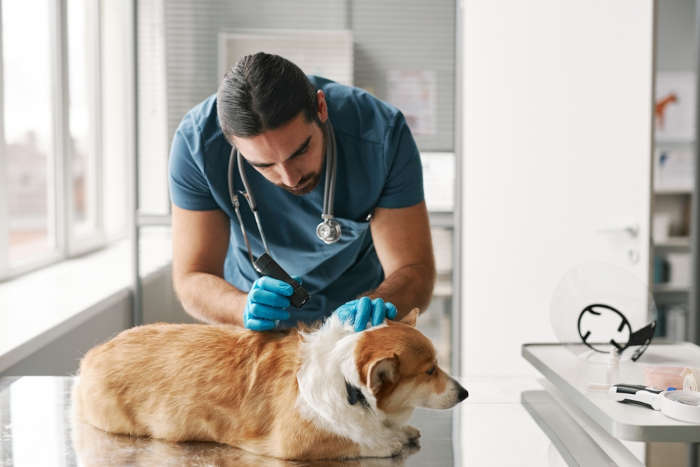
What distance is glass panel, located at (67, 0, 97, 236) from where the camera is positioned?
3107mm

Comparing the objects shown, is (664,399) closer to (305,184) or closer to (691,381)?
(691,381)

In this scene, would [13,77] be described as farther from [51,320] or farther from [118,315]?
[51,320]

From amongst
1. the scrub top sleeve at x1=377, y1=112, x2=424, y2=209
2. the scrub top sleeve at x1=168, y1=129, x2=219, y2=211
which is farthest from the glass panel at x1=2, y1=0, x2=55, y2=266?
the scrub top sleeve at x1=377, y1=112, x2=424, y2=209

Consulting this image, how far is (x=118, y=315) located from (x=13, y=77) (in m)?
1.03

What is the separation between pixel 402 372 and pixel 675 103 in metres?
3.61

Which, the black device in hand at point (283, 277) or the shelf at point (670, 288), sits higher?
the black device in hand at point (283, 277)

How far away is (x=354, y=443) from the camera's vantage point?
0.94 m

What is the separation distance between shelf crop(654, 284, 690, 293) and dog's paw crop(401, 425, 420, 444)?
130 inches

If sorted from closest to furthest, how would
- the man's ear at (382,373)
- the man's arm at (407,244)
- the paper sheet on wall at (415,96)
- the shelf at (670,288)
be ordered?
the man's ear at (382,373), the man's arm at (407,244), the paper sheet on wall at (415,96), the shelf at (670,288)

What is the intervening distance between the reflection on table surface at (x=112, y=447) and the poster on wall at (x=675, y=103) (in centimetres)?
333

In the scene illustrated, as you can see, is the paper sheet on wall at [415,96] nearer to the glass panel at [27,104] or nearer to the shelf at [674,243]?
the glass panel at [27,104]

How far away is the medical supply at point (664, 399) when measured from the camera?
91 centimetres

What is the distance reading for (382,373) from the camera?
2.97 feet

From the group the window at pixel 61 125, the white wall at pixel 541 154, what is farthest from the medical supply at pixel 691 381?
the window at pixel 61 125
